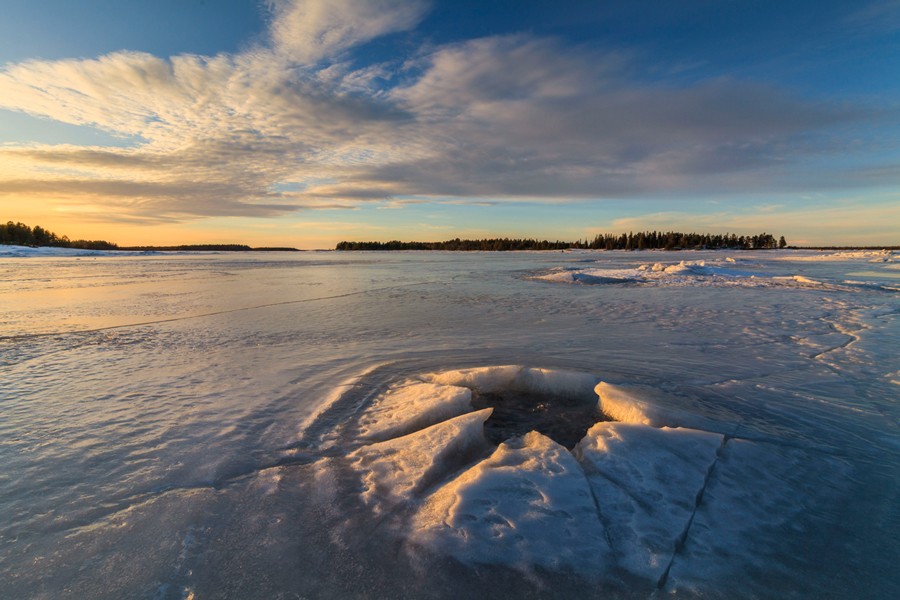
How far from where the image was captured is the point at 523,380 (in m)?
4.57

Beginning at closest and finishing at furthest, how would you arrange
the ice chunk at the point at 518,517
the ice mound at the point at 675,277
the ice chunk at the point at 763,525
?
the ice chunk at the point at 763,525, the ice chunk at the point at 518,517, the ice mound at the point at 675,277

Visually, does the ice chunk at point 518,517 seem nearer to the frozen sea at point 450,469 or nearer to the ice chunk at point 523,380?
the frozen sea at point 450,469

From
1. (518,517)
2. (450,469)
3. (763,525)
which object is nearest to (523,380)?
(450,469)

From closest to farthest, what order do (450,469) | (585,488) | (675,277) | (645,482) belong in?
1. (585,488)
2. (645,482)
3. (450,469)
4. (675,277)

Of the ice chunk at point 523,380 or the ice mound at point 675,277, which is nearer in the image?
the ice chunk at point 523,380

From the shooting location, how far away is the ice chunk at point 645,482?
2.15m

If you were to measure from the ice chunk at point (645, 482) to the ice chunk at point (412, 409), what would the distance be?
3.95 ft

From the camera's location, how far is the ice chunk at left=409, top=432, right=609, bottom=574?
2.09 m

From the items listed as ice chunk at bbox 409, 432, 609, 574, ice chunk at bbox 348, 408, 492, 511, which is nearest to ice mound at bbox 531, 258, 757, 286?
ice chunk at bbox 348, 408, 492, 511

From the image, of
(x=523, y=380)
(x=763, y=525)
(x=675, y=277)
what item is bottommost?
(x=763, y=525)

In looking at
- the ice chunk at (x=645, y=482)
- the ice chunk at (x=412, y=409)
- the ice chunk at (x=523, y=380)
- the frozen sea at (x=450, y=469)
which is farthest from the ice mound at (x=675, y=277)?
the ice chunk at (x=645, y=482)

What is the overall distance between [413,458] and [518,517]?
0.92 meters

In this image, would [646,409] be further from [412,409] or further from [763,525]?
[412,409]

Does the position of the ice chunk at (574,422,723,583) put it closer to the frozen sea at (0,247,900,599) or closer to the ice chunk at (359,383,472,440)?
the frozen sea at (0,247,900,599)
